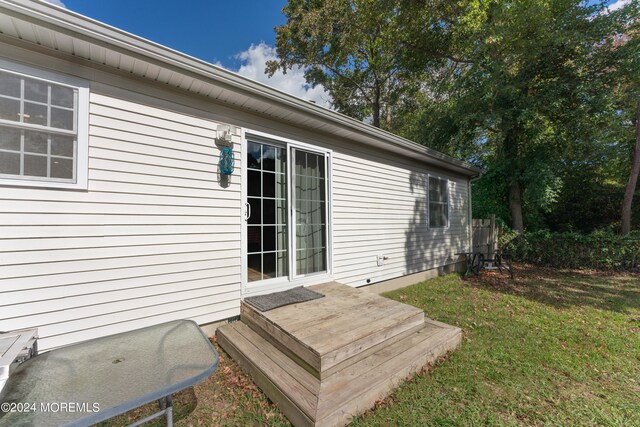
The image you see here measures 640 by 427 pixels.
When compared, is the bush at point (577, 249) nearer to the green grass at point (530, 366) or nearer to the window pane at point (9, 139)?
the green grass at point (530, 366)

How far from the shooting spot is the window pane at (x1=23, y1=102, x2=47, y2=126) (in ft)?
7.11

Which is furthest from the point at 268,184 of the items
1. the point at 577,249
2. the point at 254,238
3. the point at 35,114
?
the point at 577,249

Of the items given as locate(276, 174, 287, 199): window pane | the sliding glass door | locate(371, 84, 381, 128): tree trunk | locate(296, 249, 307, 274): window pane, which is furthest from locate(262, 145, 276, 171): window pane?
locate(371, 84, 381, 128): tree trunk

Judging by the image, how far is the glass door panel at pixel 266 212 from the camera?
11.4 feet

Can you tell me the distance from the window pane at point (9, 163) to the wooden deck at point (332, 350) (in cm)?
231

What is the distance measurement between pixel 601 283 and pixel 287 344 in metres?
7.49

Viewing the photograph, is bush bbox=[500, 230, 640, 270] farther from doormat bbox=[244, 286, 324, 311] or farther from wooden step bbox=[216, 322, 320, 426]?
wooden step bbox=[216, 322, 320, 426]

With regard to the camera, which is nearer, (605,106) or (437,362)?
(437,362)

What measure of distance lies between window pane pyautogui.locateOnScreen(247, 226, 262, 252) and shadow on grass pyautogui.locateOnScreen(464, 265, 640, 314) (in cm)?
487

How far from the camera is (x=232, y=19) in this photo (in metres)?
10.2

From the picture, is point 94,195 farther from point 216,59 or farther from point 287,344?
point 216,59

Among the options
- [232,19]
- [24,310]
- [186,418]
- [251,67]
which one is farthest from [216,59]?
[186,418]

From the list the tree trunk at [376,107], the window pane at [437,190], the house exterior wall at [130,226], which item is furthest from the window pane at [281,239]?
the tree trunk at [376,107]

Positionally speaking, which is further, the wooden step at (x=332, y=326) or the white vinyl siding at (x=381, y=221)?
the white vinyl siding at (x=381, y=221)
